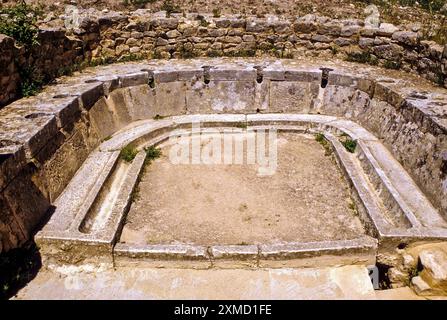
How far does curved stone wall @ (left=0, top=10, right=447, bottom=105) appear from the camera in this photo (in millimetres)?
9383

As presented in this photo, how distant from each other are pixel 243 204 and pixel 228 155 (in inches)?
65.3

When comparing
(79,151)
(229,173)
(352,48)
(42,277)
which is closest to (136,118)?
(79,151)

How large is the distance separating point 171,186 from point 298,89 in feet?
13.3

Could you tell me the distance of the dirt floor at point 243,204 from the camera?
5.59 metres

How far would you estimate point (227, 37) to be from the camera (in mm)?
10125

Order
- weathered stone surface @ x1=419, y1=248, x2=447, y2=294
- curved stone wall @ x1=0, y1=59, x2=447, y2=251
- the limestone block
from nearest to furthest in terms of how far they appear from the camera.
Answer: weathered stone surface @ x1=419, y1=248, x2=447, y2=294, curved stone wall @ x1=0, y1=59, x2=447, y2=251, the limestone block

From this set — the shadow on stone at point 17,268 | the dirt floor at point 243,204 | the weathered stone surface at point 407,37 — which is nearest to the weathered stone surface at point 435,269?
the dirt floor at point 243,204

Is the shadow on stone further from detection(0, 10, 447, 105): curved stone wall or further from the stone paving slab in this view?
detection(0, 10, 447, 105): curved stone wall

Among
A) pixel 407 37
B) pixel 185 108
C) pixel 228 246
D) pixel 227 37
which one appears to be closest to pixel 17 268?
pixel 228 246

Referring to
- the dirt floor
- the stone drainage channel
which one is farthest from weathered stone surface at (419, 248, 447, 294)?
the dirt floor

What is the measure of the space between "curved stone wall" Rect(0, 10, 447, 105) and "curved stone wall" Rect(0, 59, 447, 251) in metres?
0.57

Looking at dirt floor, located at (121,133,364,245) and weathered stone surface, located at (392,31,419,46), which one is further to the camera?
weathered stone surface, located at (392,31,419,46)

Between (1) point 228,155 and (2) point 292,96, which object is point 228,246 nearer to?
(1) point 228,155

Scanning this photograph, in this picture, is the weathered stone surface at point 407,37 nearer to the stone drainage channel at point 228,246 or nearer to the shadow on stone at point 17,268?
the stone drainage channel at point 228,246
